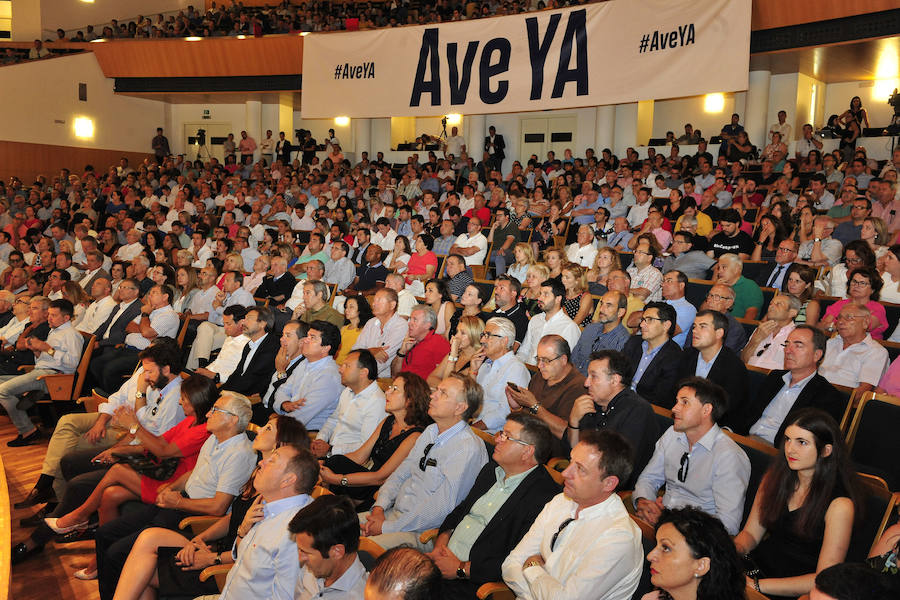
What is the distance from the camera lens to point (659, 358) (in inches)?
147

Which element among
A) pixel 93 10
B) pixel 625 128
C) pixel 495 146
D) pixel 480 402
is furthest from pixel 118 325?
pixel 93 10

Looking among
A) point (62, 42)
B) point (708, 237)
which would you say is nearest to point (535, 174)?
point (708, 237)

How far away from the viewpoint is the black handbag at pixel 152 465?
135 inches

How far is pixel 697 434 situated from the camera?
269 centimetres

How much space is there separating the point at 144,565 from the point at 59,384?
9.93 ft

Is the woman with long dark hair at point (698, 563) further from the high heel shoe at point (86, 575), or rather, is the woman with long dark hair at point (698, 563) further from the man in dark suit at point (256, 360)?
the man in dark suit at point (256, 360)

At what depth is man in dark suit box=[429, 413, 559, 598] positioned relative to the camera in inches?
96.2

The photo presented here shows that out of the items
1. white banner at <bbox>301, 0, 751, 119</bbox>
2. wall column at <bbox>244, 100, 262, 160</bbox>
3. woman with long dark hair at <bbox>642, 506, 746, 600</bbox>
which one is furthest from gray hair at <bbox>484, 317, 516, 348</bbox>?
wall column at <bbox>244, 100, 262, 160</bbox>

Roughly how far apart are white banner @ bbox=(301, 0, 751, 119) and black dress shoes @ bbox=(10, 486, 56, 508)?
646 centimetres

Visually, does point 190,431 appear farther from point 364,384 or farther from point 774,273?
point 774,273

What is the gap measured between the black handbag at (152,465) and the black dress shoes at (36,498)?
868 millimetres

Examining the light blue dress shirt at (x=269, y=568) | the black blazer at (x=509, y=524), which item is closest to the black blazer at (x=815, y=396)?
the black blazer at (x=509, y=524)

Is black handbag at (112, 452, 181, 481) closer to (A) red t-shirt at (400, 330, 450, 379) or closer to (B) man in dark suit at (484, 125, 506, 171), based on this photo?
(A) red t-shirt at (400, 330, 450, 379)

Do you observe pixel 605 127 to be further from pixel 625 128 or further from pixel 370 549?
pixel 370 549
